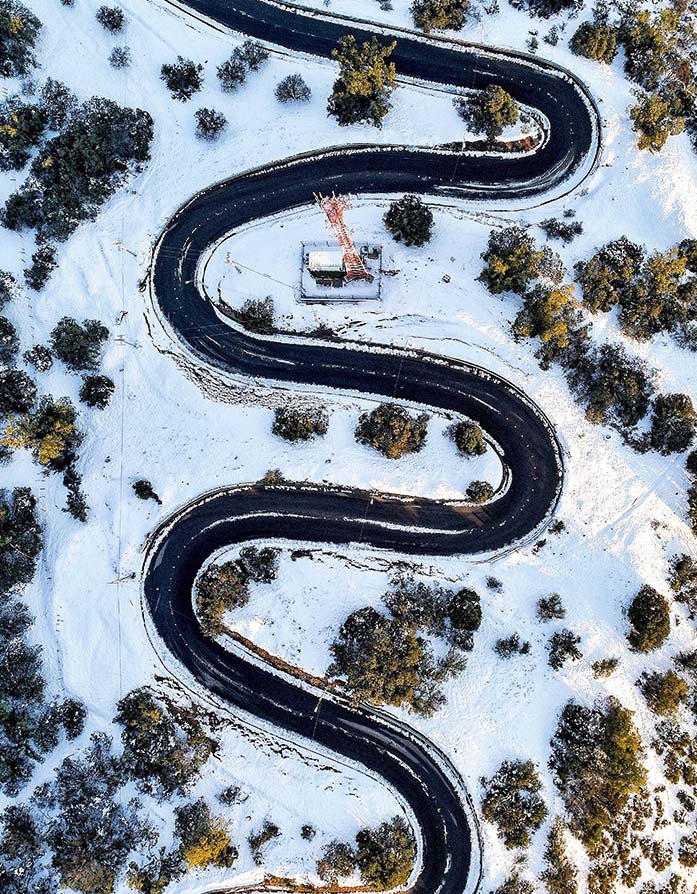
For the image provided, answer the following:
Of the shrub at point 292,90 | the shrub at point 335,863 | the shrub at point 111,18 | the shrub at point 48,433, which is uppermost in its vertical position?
the shrub at point 111,18

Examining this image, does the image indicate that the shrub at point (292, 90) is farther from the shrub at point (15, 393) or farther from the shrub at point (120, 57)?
the shrub at point (15, 393)

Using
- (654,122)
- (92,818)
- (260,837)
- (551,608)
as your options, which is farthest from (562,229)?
(92,818)

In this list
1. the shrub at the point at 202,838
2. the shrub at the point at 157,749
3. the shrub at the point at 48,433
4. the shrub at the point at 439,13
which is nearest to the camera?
the shrub at the point at 202,838

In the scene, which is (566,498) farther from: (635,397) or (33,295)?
(33,295)

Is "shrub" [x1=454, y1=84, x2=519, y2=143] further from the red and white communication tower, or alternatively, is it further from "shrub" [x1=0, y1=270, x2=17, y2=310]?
"shrub" [x1=0, y1=270, x2=17, y2=310]

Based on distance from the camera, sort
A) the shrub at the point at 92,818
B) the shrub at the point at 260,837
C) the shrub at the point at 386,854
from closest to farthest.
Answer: the shrub at the point at 92,818
the shrub at the point at 386,854
the shrub at the point at 260,837

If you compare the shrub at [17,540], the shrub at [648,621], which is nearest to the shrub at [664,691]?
the shrub at [648,621]

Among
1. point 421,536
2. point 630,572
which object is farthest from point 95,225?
point 630,572
